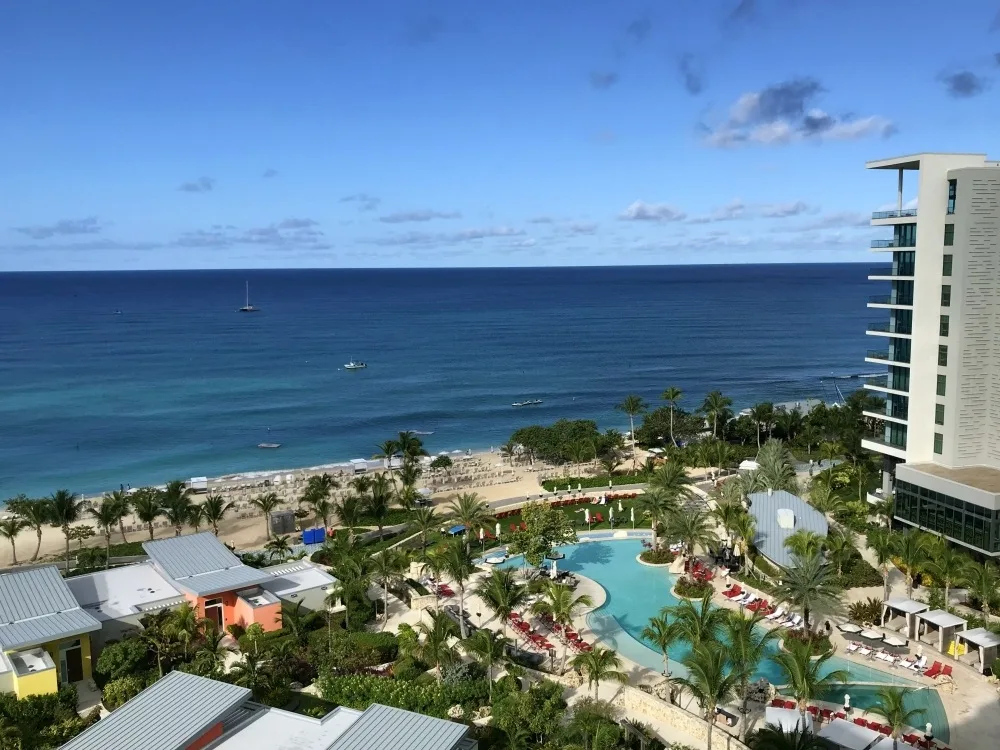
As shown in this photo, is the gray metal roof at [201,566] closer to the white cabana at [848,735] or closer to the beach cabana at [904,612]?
the white cabana at [848,735]

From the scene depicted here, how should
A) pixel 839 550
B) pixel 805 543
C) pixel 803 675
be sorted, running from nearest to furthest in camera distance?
1. pixel 803 675
2. pixel 805 543
3. pixel 839 550

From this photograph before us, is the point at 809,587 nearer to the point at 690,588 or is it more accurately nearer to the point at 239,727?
the point at 690,588

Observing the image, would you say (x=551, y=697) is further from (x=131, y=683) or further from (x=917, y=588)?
(x=917, y=588)

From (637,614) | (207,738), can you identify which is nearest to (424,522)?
(637,614)

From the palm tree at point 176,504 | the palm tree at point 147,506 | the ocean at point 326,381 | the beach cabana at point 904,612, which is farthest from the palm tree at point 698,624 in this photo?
the ocean at point 326,381

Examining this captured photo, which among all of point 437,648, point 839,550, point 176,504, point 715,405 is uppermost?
point 715,405

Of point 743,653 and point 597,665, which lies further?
point 597,665

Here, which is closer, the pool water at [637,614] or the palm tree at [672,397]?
the pool water at [637,614]
